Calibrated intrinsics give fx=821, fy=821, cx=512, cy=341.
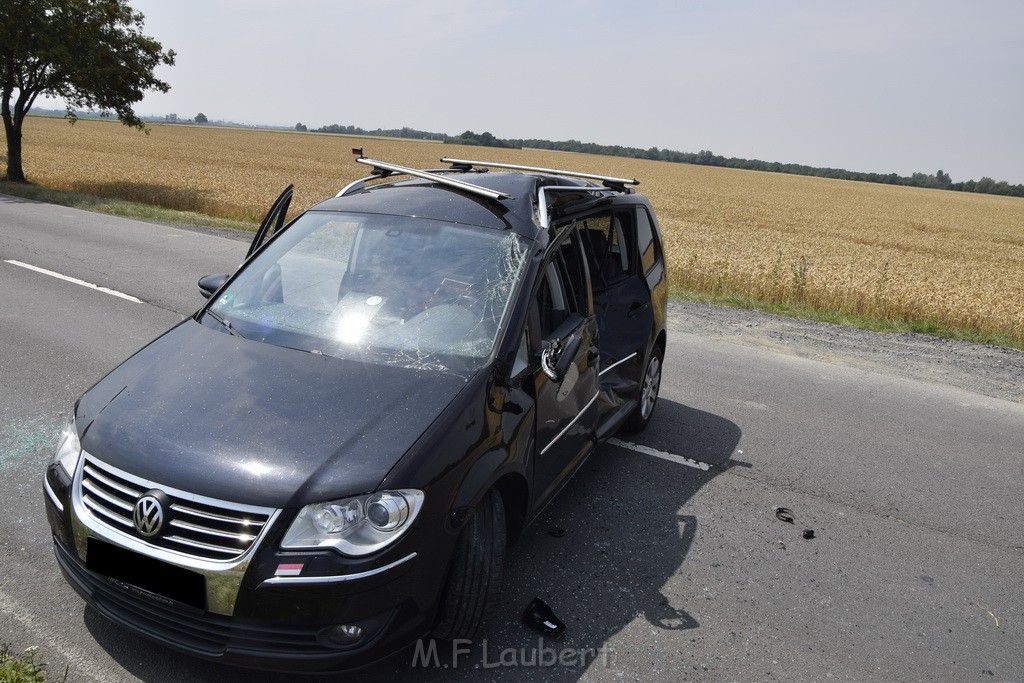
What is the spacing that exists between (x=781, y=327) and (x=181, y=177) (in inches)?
1113

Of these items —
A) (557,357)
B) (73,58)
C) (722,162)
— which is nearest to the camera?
(557,357)

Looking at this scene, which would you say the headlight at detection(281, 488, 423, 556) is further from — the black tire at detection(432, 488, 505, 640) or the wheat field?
the wheat field

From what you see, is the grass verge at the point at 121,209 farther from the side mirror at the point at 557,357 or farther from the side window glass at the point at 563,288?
the side mirror at the point at 557,357

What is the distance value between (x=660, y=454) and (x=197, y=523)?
3.75 meters

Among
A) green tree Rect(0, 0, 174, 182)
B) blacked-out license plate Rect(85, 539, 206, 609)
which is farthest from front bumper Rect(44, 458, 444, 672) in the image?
green tree Rect(0, 0, 174, 182)

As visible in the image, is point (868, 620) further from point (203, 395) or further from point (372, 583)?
point (203, 395)

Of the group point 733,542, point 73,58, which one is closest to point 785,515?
point 733,542

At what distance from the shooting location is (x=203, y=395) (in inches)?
131

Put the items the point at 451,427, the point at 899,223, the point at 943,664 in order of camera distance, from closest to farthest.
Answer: the point at 451,427, the point at 943,664, the point at 899,223

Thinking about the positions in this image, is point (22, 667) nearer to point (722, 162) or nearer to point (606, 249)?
point (606, 249)

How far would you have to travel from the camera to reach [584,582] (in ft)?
13.3

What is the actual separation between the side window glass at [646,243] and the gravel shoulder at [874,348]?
363 cm

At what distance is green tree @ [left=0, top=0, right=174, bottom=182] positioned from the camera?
2389 cm

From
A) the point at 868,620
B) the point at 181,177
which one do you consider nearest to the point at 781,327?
the point at 868,620
